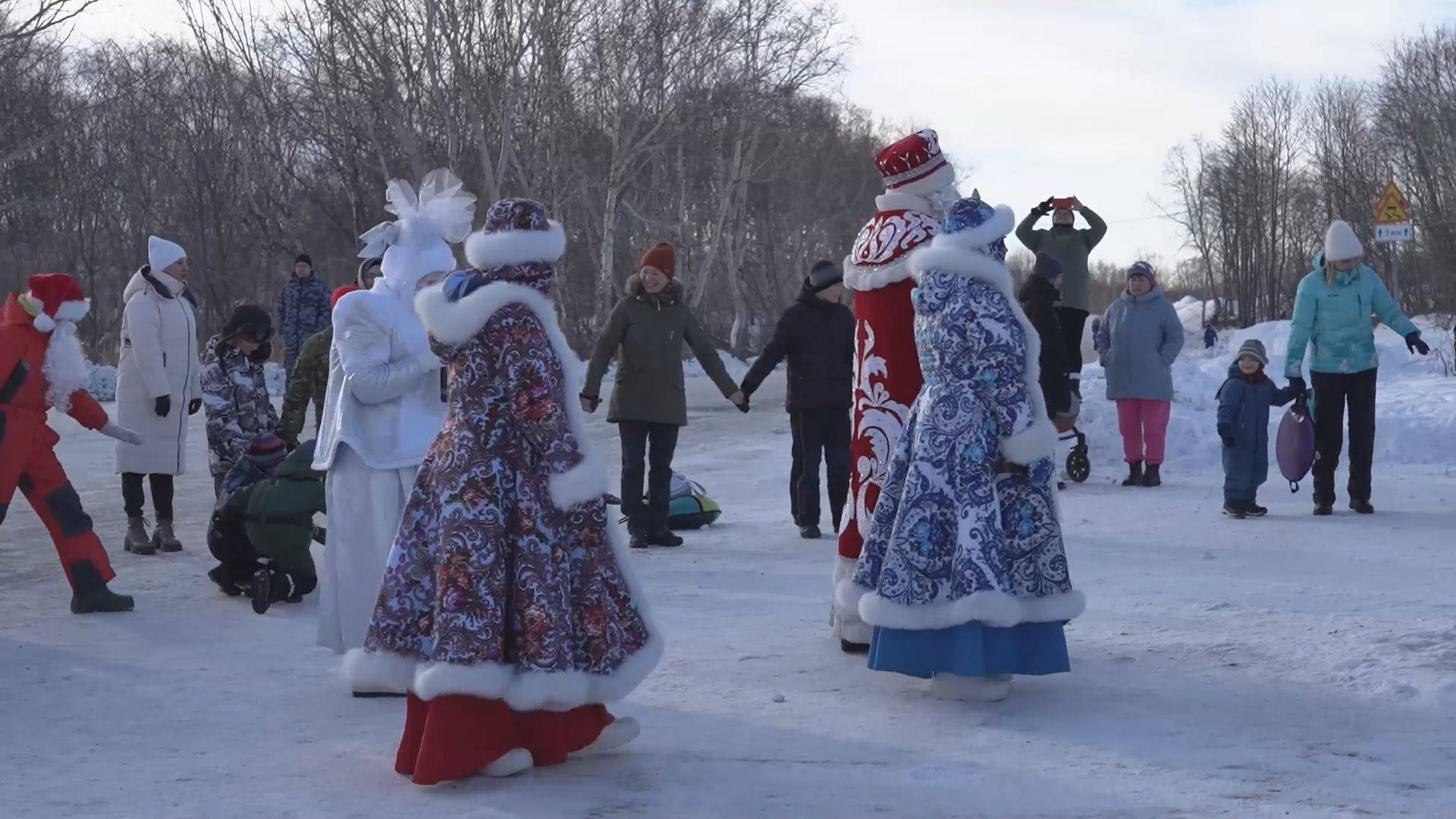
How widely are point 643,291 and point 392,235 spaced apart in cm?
399

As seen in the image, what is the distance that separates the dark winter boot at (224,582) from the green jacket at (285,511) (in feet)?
1.31

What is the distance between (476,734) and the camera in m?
5.20

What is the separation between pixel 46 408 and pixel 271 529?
128 cm

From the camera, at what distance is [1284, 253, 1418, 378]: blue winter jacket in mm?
11250

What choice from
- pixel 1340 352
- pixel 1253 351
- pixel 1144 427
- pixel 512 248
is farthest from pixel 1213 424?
pixel 512 248

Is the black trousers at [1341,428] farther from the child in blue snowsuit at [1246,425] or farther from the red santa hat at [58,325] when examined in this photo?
the red santa hat at [58,325]

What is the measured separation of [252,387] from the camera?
10031 millimetres

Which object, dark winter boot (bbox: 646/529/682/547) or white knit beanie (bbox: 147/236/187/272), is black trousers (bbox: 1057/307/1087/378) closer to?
dark winter boot (bbox: 646/529/682/547)

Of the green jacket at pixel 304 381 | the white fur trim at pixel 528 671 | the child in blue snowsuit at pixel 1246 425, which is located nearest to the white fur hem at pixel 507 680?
the white fur trim at pixel 528 671

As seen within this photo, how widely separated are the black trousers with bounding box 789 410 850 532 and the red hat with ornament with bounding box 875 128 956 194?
12.5ft

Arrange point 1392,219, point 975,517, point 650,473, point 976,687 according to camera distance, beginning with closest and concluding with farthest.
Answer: point 975,517 < point 976,687 < point 650,473 < point 1392,219

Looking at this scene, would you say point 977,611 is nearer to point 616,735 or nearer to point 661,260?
point 616,735

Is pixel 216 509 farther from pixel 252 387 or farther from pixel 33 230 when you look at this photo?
pixel 33 230

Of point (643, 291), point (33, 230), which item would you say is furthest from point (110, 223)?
point (643, 291)
